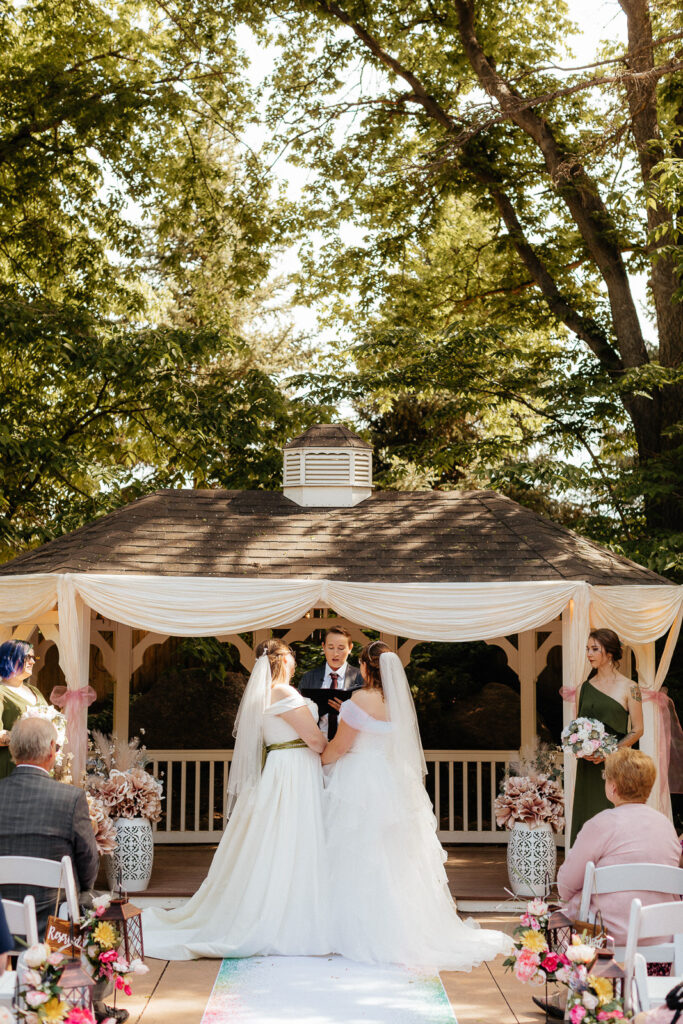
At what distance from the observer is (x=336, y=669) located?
27.1 ft

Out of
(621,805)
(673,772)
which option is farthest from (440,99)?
(621,805)

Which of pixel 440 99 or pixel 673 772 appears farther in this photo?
pixel 440 99

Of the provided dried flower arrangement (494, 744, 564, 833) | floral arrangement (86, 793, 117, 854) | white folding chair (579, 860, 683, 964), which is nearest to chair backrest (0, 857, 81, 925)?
white folding chair (579, 860, 683, 964)

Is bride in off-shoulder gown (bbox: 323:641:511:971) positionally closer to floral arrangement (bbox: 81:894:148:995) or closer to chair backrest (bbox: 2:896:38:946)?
floral arrangement (bbox: 81:894:148:995)

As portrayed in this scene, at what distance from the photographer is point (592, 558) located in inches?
359

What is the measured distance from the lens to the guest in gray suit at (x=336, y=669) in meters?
7.86

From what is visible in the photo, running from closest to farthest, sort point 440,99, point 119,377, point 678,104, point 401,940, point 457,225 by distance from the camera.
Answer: point 401,940, point 678,104, point 119,377, point 440,99, point 457,225

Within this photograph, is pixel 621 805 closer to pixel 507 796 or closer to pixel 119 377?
pixel 507 796

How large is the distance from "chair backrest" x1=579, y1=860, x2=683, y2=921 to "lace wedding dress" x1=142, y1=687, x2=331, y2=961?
96.4 inches

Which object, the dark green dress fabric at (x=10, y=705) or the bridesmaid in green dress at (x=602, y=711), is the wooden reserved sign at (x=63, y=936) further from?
the bridesmaid in green dress at (x=602, y=711)

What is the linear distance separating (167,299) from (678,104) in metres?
8.95

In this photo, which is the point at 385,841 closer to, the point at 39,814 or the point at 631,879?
the point at 631,879

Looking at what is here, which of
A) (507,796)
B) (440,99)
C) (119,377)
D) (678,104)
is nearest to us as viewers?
(507,796)

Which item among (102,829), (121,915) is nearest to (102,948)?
(121,915)
